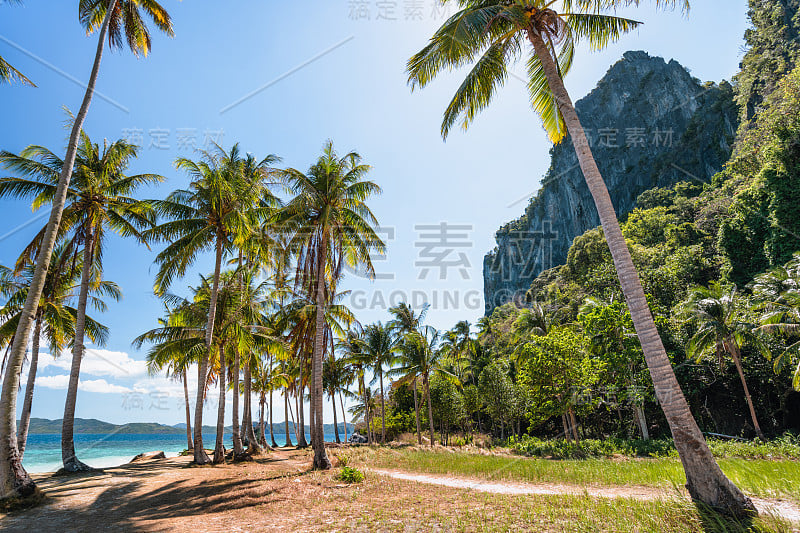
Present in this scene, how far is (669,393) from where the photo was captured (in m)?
5.71

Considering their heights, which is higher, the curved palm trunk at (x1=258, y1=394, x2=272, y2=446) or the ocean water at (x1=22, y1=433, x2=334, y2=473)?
the curved palm trunk at (x1=258, y1=394, x2=272, y2=446)

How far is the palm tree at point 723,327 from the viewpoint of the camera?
18.7m

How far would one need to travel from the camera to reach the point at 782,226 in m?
21.9

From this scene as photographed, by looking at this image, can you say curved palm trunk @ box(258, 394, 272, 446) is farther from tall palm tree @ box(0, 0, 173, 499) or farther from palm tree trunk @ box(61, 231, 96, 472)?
tall palm tree @ box(0, 0, 173, 499)

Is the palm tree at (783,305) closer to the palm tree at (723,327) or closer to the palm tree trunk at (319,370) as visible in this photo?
the palm tree at (723,327)

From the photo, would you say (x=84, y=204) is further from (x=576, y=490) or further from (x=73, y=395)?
(x=576, y=490)

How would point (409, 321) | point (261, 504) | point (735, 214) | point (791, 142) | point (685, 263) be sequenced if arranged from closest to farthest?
point (261, 504) → point (791, 142) → point (735, 214) → point (685, 263) → point (409, 321)

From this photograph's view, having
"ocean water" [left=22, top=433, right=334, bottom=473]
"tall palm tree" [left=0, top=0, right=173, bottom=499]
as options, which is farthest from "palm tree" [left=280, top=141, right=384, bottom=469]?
"ocean water" [left=22, top=433, right=334, bottom=473]

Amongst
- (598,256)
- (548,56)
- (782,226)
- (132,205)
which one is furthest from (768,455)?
(598,256)

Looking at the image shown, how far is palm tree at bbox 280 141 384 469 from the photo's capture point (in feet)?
47.8

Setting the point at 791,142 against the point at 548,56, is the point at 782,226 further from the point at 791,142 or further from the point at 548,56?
the point at 548,56

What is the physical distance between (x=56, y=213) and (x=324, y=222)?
7953 millimetres

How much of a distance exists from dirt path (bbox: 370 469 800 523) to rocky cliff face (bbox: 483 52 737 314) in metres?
58.8

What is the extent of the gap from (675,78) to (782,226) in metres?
76.9
